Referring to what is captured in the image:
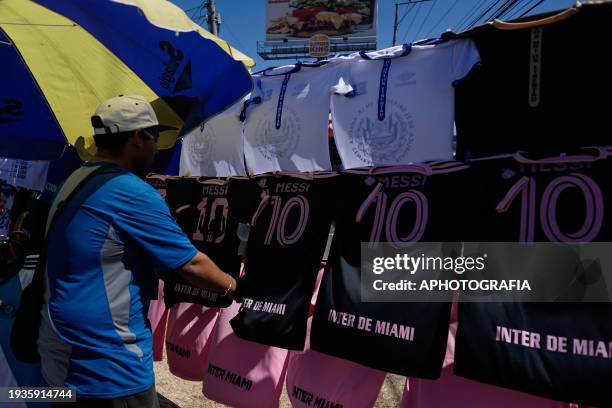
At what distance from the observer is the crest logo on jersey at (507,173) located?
6.00 ft

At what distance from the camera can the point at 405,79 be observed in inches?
135

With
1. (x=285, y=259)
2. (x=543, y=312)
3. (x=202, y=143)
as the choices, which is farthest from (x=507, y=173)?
(x=202, y=143)

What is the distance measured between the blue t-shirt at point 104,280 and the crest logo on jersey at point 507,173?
1.30m

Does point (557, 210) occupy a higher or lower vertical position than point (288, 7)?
lower

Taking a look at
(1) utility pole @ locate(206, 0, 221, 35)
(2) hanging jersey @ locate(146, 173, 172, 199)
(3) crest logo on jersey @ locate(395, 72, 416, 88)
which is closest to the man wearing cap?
(2) hanging jersey @ locate(146, 173, 172, 199)

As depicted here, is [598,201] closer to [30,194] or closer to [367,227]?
[367,227]

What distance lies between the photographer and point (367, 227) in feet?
7.20

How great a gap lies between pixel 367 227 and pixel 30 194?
3678mm

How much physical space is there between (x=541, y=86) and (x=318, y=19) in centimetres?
2733

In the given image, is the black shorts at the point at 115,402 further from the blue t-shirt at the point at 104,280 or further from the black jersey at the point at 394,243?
the black jersey at the point at 394,243

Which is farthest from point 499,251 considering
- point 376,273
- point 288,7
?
point 288,7

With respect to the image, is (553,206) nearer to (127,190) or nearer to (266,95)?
(127,190)

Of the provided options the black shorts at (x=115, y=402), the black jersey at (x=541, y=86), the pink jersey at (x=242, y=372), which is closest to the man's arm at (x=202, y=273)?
the black shorts at (x=115, y=402)

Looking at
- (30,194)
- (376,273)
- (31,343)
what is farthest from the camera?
(30,194)
